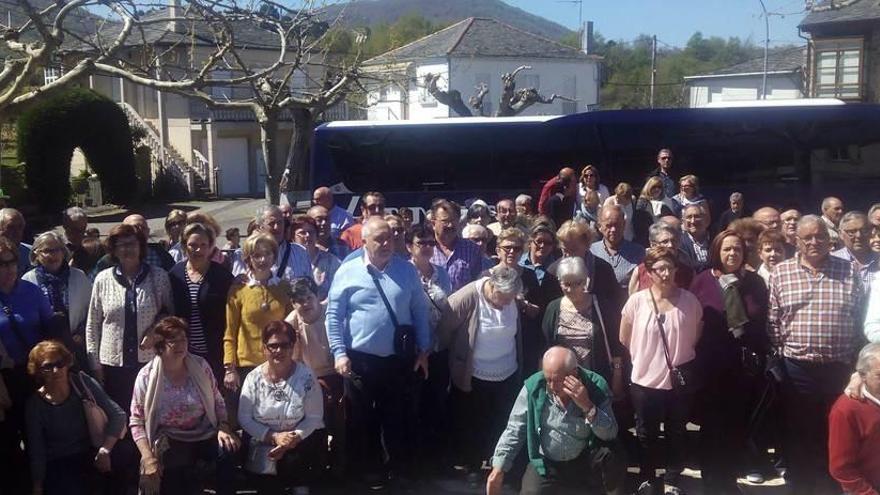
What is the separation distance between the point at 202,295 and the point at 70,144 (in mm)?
24194

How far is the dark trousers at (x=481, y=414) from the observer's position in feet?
19.7

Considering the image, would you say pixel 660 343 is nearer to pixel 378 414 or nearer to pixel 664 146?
pixel 378 414

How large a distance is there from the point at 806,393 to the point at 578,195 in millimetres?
5833

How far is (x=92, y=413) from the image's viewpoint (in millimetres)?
5207

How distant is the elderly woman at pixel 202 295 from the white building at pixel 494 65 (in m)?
33.8

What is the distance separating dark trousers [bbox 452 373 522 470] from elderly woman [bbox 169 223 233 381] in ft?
5.57

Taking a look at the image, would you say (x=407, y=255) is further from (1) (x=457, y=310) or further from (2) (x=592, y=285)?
(2) (x=592, y=285)

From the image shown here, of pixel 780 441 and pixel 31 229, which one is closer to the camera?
pixel 780 441

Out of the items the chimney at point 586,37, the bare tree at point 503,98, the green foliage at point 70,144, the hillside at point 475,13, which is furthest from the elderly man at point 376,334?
the hillside at point 475,13

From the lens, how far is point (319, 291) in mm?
6508

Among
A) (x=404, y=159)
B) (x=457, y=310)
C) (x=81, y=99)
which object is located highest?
(x=81, y=99)

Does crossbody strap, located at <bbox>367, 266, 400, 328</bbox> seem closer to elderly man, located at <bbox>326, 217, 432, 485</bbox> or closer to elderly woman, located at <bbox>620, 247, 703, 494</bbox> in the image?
elderly man, located at <bbox>326, 217, 432, 485</bbox>

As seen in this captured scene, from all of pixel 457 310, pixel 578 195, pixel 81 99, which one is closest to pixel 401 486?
pixel 457 310

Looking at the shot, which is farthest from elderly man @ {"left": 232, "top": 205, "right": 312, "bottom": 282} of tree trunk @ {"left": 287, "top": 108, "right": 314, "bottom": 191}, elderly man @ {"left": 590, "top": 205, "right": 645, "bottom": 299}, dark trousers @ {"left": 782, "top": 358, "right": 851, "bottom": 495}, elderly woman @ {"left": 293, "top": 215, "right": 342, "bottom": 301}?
tree trunk @ {"left": 287, "top": 108, "right": 314, "bottom": 191}
